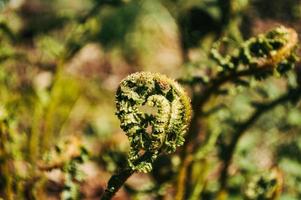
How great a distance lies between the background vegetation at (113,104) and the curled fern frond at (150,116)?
1.12 ft

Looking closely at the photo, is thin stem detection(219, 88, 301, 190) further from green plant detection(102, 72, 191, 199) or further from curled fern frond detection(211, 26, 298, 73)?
green plant detection(102, 72, 191, 199)

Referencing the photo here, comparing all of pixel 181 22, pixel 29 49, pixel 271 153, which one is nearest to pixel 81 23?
pixel 181 22

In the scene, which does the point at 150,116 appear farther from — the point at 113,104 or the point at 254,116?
the point at 113,104

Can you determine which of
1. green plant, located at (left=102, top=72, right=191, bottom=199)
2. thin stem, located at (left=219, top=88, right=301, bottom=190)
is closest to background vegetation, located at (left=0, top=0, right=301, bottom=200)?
thin stem, located at (left=219, top=88, right=301, bottom=190)

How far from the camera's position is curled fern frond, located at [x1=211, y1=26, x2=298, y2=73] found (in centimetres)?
95

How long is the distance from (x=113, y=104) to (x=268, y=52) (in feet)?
5.18

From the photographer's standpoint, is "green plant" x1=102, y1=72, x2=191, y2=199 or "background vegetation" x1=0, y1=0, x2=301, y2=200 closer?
"green plant" x1=102, y1=72, x2=191, y2=199

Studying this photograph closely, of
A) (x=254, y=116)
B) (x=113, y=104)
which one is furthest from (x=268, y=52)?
(x=113, y=104)

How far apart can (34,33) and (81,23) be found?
1.56 m

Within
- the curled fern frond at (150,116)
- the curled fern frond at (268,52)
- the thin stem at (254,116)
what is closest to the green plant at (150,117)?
the curled fern frond at (150,116)

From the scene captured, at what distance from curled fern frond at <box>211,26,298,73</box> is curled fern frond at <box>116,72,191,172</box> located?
12.4 inches

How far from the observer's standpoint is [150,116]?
0.76 metres

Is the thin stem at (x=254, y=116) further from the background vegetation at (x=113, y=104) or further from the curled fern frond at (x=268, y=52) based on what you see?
the curled fern frond at (x=268, y=52)

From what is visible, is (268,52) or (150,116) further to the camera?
(268,52)
